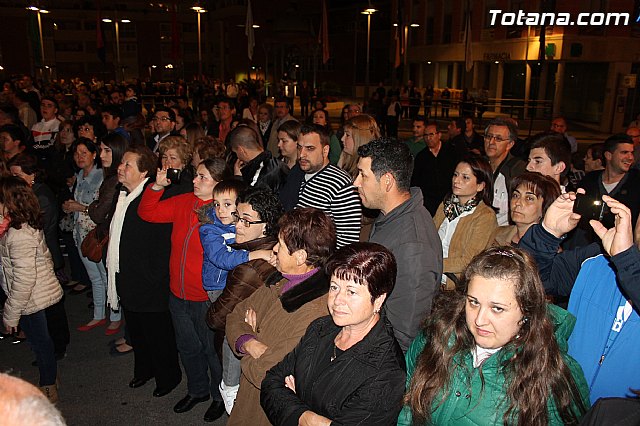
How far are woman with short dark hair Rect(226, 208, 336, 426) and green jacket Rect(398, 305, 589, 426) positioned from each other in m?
0.72

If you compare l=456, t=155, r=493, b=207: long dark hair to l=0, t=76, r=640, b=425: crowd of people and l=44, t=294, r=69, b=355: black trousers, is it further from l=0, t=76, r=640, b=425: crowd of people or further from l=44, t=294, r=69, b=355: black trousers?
l=44, t=294, r=69, b=355: black trousers

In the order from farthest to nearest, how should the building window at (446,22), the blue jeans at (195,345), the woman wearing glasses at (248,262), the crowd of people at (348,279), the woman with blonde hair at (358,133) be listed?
the building window at (446,22), the woman with blonde hair at (358,133), the blue jeans at (195,345), the woman wearing glasses at (248,262), the crowd of people at (348,279)

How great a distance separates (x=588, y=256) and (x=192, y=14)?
58093mm

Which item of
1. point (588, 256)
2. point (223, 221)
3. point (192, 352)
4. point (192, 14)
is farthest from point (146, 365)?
point (192, 14)

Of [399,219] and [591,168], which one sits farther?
[591,168]

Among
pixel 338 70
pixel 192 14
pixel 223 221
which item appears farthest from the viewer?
pixel 192 14

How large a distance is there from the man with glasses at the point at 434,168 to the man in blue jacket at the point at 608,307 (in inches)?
153

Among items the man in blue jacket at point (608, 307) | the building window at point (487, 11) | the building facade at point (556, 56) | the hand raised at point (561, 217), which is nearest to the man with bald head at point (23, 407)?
the man in blue jacket at point (608, 307)

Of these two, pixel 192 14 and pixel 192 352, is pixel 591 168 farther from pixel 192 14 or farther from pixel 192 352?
pixel 192 14

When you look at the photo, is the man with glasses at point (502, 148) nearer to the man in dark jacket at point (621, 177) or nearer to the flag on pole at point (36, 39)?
the man in dark jacket at point (621, 177)

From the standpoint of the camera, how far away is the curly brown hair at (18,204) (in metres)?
4.04

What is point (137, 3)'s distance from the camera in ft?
184

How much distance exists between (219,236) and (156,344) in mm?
1523

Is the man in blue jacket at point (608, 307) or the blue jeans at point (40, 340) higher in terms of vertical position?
the man in blue jacket at point (608, 307)
